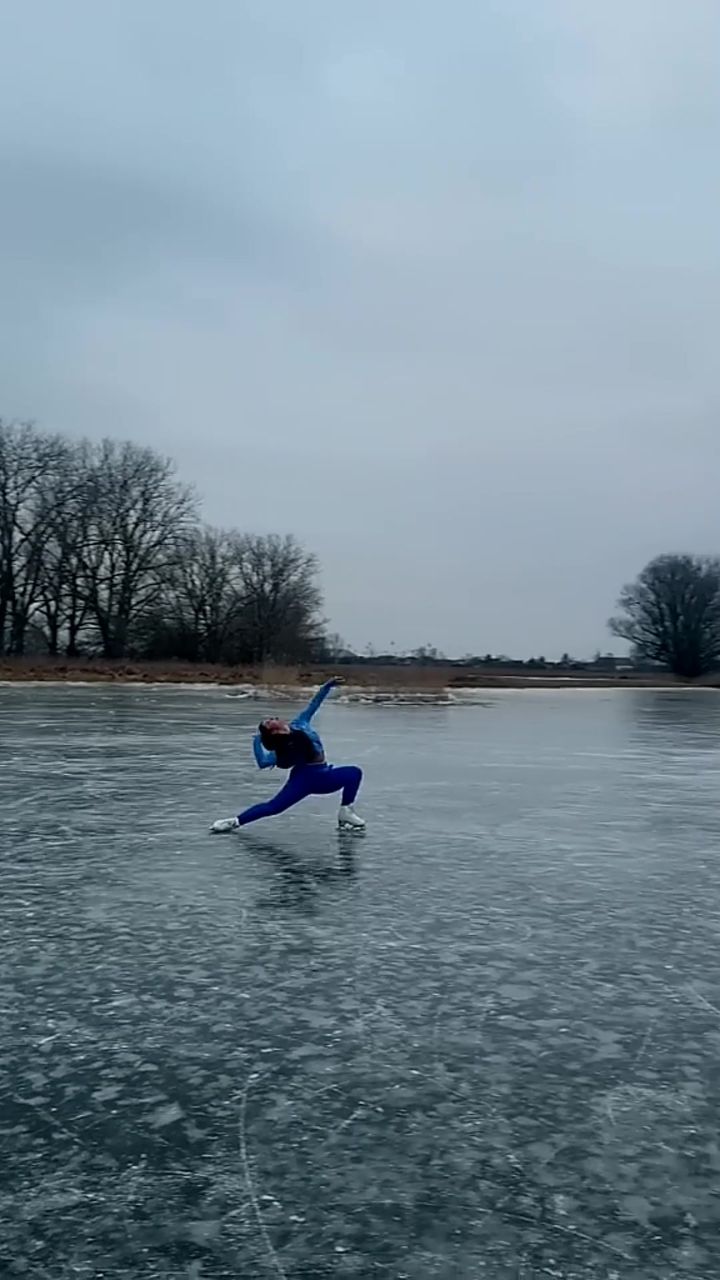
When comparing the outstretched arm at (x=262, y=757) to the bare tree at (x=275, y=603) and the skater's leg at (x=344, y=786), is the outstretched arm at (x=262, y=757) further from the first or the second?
the bare tree at (x=275, y=603)

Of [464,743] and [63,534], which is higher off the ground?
[63,534]

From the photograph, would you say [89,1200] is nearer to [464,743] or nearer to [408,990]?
[408,990]

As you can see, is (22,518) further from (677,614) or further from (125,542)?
(677,614)

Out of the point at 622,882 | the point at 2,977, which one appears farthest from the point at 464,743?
the point at 2,977

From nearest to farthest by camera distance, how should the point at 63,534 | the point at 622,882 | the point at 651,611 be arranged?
the point at 622,882 → the point at 63,534 → the point at 651,611

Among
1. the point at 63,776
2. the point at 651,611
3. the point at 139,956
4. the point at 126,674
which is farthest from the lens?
the point at 651,611

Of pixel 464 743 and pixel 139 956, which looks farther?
pixel 464 743

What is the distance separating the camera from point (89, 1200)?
2.54 metres

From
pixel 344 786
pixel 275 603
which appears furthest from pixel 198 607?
pixel 344 786

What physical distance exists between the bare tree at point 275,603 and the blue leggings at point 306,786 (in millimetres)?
53314

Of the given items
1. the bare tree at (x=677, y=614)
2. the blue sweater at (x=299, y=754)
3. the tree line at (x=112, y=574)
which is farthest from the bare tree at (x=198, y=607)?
the blue sweater at (x=299, y=754)

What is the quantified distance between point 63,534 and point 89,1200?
5645 centimetres

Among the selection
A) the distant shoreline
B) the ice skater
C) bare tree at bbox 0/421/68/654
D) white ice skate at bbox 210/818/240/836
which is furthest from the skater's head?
bare tree at bbox 0/421/68/654

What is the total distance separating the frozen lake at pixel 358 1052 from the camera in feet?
7.93
